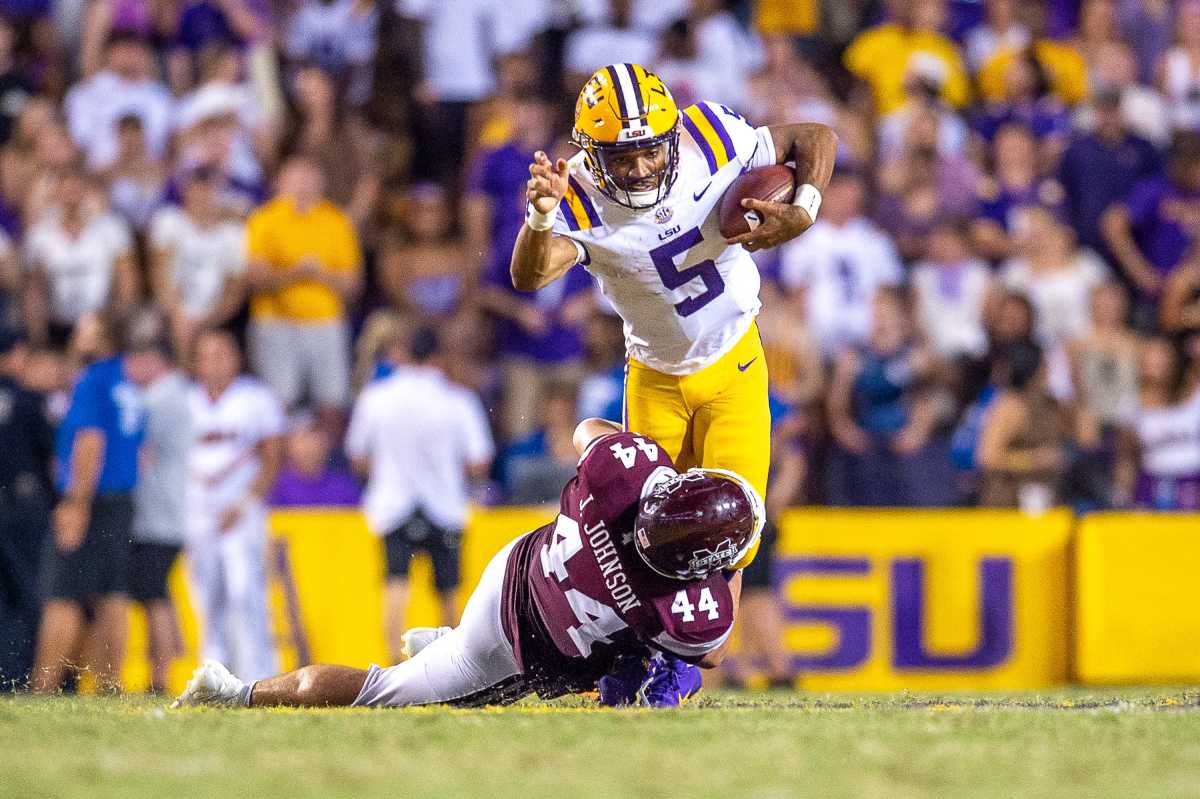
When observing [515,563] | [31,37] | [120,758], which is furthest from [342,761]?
[31,37]

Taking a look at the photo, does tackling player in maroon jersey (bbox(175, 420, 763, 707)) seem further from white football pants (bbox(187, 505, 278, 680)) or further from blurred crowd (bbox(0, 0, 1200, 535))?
white football pants (bbox(187, 505, 278, 680))

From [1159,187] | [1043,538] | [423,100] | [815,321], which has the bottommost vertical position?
[1043,538]

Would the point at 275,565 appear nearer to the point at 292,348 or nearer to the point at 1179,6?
the point at 292,348

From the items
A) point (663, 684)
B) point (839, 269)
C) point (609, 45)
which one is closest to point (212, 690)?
point (663, 684)

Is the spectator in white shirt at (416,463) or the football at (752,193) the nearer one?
the football at (752,193)

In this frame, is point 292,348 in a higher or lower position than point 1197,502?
higher

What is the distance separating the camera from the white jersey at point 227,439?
9398mm

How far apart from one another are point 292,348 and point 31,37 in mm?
3039

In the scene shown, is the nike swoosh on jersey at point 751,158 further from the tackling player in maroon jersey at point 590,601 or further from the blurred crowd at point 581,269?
the blurred crowd at point 581,269

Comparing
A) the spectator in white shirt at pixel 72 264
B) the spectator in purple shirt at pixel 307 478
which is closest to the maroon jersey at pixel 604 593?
the spectator in purple shirt at pixel 307 478

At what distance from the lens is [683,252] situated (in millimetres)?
6016

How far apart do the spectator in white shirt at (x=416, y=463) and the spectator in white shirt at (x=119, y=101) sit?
8.79ft

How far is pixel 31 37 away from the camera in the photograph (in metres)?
11.2

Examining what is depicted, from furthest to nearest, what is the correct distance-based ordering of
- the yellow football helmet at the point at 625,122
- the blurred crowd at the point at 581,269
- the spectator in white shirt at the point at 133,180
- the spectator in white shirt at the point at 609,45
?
1. the spectator in white shirt at the point at 609,45
2. the spectator in white shirt at the point at 133,180
3. the blurred crowd at the point at 581,269
4. the yellow football helmet at the point at 625,122
